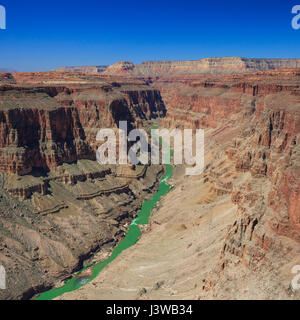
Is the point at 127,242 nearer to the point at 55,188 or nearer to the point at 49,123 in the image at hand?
the point at 55,188

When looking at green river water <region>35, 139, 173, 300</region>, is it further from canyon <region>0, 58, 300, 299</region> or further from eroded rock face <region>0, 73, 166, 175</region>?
eroded rock face <region>0, 73, 166, 175</region>

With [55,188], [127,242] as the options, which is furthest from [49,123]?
[127,242]

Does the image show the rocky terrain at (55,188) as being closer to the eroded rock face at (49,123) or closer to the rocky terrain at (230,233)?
the eroded rock face at (49,123)

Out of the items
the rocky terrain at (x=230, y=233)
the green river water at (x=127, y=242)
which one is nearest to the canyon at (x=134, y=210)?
the rocky terrain at (x=230, y=233)

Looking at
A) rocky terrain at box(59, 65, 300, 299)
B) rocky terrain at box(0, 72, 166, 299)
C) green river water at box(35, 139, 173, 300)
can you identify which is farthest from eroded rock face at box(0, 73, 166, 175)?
rocky terrain at box(59, 65, 300, 299)

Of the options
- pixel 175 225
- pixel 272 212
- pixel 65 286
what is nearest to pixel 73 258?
pixel 65 286
